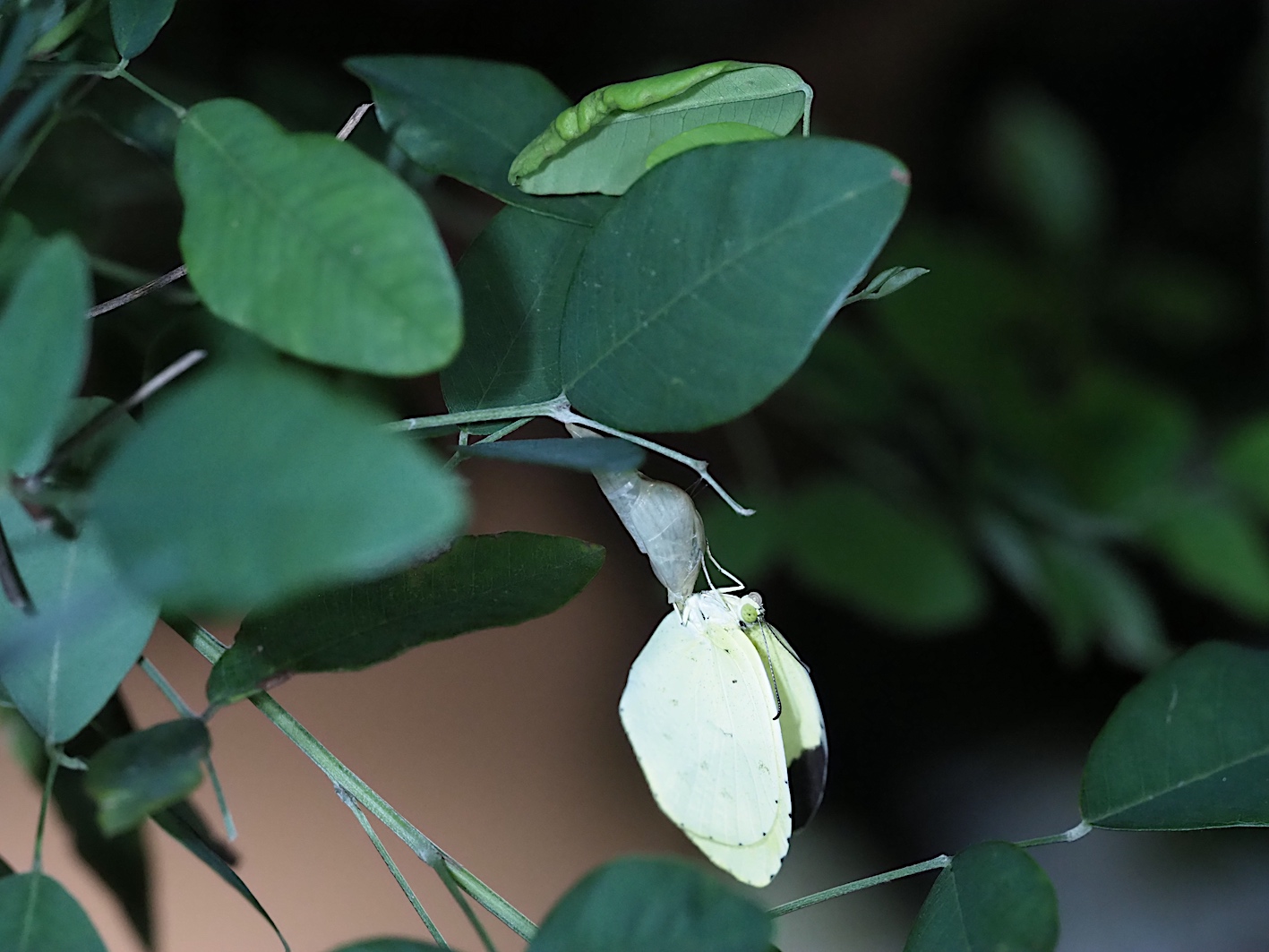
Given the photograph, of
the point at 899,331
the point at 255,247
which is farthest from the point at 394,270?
the point at 899,331

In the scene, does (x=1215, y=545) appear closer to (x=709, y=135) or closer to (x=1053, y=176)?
(x=1053, y=176)

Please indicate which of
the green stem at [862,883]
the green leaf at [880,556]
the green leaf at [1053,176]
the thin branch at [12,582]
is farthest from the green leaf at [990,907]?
the green leaf at [1053,176]

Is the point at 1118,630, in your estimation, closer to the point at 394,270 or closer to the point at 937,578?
the point at 937,578

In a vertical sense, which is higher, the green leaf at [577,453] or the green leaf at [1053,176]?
the green leaf at [577,453]

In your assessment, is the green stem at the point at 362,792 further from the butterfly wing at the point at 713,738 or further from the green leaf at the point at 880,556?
the green leaf at the point at 880,556

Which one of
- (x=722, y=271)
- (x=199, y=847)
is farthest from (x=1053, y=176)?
(x=199, y=847)

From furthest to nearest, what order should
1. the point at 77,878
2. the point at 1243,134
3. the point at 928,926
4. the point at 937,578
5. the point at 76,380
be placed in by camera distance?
the point at 1243,134 → the point at 77,878 → the point at 937,578 → the point at 928,926 → the point at 76,380

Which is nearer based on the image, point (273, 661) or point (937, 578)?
point (273, 661)
